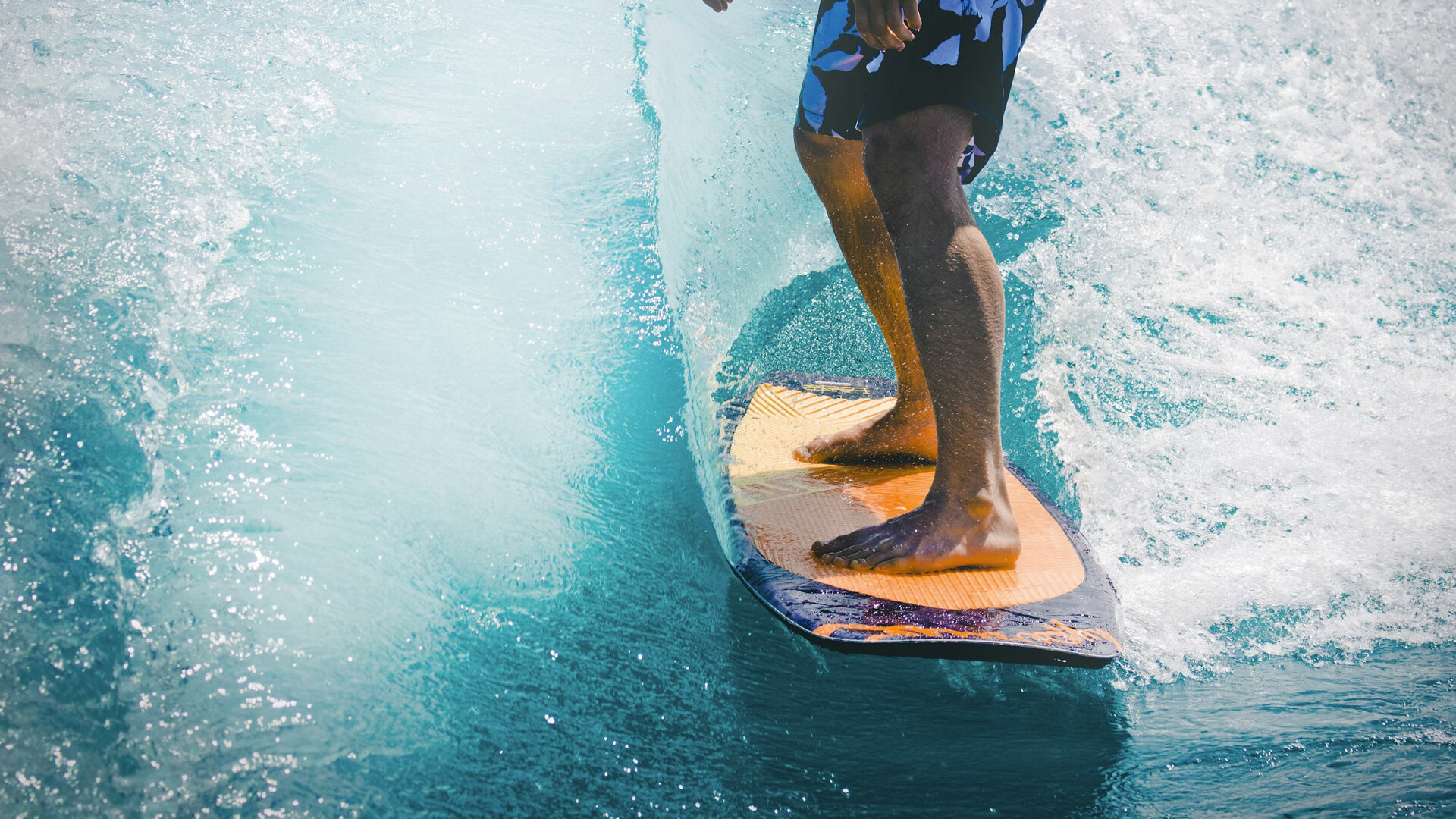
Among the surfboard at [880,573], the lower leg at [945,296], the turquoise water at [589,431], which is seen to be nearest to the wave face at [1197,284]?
the turquoise water at [589,431]

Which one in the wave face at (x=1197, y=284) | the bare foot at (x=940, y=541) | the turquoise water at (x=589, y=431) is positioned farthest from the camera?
the wave face at (x=1197, y=284)

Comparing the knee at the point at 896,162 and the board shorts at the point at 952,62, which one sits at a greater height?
the board shorts at the point at 952,62

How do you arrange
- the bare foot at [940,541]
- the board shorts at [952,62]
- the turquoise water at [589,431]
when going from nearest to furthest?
the turquoise water at [589,431], the board shorts at [952,62], the bare foot at [940,541]

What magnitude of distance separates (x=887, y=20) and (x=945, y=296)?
1.16 ft

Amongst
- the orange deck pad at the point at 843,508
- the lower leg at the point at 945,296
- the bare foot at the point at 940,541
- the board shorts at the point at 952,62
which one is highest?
the board shorts at the point at 952,62

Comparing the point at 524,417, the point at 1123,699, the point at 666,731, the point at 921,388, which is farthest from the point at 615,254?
the point at 1123,699

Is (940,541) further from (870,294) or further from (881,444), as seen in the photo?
(870,294)

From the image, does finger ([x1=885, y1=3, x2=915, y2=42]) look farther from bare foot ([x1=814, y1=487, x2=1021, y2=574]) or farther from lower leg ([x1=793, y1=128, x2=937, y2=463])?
bare foot ([x1=814, y1=487, x2=1021, y2=574])

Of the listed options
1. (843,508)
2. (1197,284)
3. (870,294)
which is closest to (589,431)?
(843,508)

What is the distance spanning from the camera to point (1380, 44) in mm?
3020

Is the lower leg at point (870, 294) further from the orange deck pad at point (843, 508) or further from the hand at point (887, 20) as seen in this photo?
the hand at point (887, 20)

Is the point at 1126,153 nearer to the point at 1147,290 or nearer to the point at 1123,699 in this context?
the point at 1147,290

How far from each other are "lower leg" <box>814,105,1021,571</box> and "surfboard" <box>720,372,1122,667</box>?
0.25ft

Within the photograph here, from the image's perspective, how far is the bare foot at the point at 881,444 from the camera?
5.20 ft
